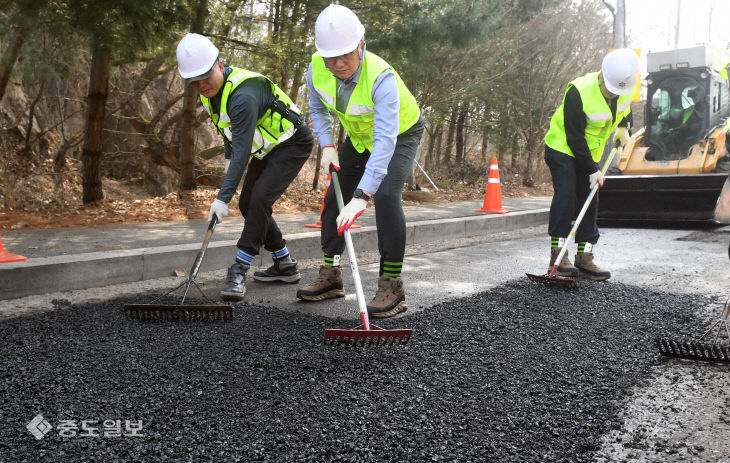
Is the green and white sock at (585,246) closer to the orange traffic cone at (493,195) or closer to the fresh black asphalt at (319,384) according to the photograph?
the fresh black asphalt at (319,384)

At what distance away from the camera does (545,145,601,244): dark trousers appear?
477 cm

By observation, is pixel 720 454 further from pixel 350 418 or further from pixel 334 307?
pixel 334 307

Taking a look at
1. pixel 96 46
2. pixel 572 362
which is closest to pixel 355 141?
pixel 572 362

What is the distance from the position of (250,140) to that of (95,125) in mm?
4515

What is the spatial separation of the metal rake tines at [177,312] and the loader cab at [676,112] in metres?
8.80

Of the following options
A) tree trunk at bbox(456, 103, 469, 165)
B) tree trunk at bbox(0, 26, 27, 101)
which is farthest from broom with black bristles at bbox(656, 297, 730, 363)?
tree trunk at bbox(456, 103, 469, 165)

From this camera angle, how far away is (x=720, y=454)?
6.57 feet

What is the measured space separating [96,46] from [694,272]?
616 cm

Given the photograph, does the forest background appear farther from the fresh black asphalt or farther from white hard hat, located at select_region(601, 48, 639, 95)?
white hard hat, located at select_region(601, 48, 639, 95)

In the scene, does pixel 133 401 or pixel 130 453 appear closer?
pixel 130 453

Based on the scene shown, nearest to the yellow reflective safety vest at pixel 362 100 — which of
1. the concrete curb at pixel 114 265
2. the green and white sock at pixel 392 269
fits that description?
the green and white sock at pixel 392 269

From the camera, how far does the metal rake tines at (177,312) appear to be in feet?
10.9

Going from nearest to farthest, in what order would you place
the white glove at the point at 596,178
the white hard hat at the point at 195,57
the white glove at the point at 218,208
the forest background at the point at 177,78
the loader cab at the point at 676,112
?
the white hard hat at the point at 195,57 → the white glove at the point at 218,208 → the white glove at the point at 596,178 → the forest background at the point at 177,78 → the loader cab at the point at 676,112

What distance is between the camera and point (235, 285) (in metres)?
4.01
